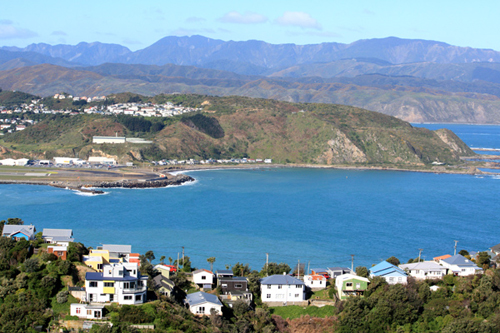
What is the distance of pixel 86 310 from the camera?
12359 millimetres

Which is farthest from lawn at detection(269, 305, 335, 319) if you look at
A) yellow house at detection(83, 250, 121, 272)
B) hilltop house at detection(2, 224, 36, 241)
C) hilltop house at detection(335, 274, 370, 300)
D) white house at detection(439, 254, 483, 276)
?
hilltop house at detection(2, 224, 36, 241)

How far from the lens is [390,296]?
1463 centimetres

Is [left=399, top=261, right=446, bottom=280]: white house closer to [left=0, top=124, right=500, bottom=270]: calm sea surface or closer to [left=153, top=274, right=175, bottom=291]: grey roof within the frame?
[left=0, top=124, right=500, bottom=270]: calm sea surface

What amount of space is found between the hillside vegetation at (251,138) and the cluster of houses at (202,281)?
136 feet

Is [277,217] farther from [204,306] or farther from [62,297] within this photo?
[62,297]

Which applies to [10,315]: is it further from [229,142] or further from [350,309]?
[229,142]

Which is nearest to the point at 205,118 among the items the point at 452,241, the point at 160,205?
the point at 160,205

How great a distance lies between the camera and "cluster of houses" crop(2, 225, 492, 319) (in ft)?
42.1

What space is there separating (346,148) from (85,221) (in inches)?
1675

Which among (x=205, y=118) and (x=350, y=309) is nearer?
(x=350, y=309)

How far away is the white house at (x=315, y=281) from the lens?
1653cm

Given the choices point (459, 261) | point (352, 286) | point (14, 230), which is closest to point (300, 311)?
point (352, 286)

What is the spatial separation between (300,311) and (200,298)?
281 centimetres

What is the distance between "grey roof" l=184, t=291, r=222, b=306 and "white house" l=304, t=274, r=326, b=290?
3.52 m
